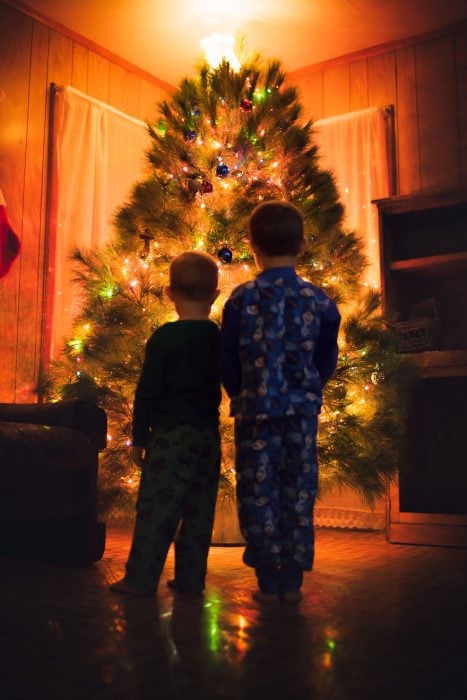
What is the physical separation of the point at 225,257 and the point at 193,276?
0.78 meters

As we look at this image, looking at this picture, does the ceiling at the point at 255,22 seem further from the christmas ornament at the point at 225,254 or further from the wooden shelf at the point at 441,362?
the wooden shelf at the point at 441,362

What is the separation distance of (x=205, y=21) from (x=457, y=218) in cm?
170

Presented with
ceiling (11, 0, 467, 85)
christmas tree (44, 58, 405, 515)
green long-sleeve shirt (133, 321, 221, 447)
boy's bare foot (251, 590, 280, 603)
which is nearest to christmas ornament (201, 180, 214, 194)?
christmas tree (44, 58, 405, 515)

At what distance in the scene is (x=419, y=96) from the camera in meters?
4.20

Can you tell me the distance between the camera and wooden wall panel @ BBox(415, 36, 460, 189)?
160 inches

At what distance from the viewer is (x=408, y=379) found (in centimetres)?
296

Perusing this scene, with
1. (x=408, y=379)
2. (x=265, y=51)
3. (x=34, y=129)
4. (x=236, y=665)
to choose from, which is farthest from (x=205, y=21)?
(x=236, y=665)

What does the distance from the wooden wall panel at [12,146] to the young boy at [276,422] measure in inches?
81.9

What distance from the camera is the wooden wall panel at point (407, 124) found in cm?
418

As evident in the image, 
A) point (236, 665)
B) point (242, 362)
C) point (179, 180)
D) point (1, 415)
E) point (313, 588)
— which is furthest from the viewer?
point (179, 180)

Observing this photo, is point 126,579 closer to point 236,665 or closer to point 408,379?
point 236,665

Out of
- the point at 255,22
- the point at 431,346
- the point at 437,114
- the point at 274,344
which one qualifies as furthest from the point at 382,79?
the point at 274,344

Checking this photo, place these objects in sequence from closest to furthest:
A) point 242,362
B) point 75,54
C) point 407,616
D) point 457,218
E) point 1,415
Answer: point 407,616
point 242,362
point 1,415
point 457,218
point 75,54

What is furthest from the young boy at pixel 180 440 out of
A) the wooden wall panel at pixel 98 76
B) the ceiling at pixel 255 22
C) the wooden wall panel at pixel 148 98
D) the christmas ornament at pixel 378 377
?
the wooden wall panel at pixel 148 98
